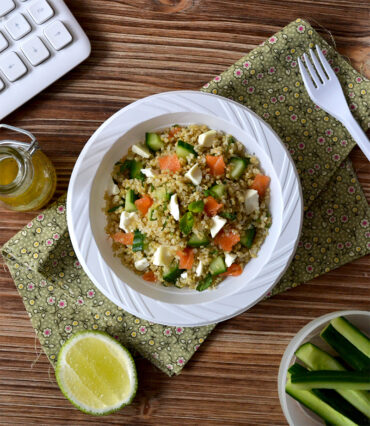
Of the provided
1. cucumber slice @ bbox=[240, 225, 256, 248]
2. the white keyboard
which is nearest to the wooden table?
the white keyboard

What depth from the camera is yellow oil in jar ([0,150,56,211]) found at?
1659mm

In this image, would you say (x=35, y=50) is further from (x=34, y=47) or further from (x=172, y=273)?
(x=172, y=273)

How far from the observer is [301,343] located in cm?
173

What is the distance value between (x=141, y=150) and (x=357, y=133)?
0.84 meters

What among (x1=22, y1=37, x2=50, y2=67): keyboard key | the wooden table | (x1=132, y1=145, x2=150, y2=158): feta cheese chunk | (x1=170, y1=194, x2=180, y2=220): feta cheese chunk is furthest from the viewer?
the wooden table

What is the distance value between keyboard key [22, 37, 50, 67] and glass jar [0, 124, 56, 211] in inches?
11.5

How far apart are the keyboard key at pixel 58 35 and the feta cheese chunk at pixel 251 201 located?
2.96ft

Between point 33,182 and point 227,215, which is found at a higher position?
point 33,182

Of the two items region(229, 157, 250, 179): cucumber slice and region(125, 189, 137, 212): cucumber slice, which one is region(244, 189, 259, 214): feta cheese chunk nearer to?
region(229, 157, 250, 179): cucumber slice

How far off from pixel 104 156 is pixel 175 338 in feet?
2.59

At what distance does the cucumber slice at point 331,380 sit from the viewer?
1.58 m

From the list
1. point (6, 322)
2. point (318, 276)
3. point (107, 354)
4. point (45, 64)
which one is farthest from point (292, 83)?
point (6, 322)

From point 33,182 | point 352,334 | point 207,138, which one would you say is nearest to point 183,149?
point 207,138

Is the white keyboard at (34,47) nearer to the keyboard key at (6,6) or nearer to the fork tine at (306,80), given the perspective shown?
the keyboard key at (6,6)
